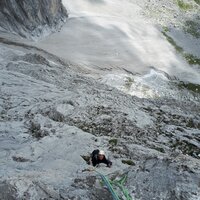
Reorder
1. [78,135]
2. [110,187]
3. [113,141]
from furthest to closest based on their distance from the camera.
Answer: [78,135]
[113,141]
[110,187]

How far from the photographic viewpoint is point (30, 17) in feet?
107

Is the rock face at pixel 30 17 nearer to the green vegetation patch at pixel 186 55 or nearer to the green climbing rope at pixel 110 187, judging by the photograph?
the green vegetation patch at pixel 186 55

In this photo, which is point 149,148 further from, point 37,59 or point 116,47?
point 116,47

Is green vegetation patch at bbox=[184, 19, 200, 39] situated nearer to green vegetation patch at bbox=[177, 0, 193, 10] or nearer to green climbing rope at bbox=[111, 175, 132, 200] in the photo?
green vegetation patch at bbox=[177, 0, 193, 10]

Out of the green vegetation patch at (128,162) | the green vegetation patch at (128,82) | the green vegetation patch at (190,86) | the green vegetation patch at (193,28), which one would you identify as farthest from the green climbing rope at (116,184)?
the green vegetation patch at (193,28)

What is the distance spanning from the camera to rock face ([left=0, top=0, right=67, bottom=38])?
31.1 metres

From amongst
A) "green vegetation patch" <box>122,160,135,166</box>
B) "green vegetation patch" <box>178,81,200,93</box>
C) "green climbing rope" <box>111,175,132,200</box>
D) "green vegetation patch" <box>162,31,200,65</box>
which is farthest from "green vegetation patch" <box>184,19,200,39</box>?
Answer: "green climbing rope" <box>111,175,132,200</box>

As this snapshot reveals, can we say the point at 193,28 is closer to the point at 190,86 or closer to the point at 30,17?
the point at 190,86

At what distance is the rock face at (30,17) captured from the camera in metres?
31.1

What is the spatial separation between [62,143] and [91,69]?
48.3 feet

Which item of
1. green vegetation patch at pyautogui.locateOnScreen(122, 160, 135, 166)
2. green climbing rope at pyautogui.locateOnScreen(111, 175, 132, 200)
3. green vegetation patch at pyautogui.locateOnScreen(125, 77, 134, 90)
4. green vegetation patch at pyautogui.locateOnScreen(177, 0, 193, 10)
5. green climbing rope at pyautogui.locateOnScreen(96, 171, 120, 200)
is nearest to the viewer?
green climbing rope at pyautogui.locateOnScreen(96, 171, 120, 200)

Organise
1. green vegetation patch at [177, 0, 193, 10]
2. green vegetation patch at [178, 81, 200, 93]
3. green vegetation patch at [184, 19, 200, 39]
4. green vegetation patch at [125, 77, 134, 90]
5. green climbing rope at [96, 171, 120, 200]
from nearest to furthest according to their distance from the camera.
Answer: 1. green climbing rope at [96, 171, 120, 200]
2. green vegetation patch at [125, 77, 134, 90]
3. green vegetation patch at [178, 81, 200, 93]
4. green vegetation patch at [184, 19, 200, 39]
5. green vegetation patch at [177, 0, 193, 10]

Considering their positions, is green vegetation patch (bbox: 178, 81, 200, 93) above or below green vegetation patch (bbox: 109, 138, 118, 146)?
below

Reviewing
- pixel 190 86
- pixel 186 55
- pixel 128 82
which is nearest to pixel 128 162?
pixel 128 82
